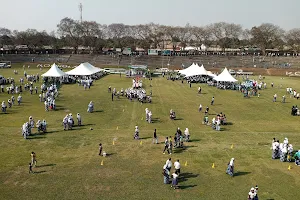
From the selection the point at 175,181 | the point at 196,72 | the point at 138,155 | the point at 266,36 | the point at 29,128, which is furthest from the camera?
the point at 266,36

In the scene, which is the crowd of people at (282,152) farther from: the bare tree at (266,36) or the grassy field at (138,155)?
the bare tree at (266,36)

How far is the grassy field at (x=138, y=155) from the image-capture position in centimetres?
1622

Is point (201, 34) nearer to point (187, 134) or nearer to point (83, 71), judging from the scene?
point (83, 71)

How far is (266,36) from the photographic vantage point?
11344 centimetres

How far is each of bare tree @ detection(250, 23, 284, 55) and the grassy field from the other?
3284 inches

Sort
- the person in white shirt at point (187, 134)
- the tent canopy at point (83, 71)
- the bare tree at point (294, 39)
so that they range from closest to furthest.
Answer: the person in white shirt at point (187, 134), the tent canopy at point (83, 71), the bare tree at point (294, 39)

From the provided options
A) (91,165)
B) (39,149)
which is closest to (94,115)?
(39,149)

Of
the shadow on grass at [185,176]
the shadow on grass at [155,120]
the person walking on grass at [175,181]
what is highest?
the shadow on grass at [155,120]

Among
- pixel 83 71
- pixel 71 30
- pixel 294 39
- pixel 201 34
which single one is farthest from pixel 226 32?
pixel 83 71

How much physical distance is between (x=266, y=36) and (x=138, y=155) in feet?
349

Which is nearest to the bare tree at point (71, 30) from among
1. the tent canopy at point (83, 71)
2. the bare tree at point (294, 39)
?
the tent canopy at point (83, 71)

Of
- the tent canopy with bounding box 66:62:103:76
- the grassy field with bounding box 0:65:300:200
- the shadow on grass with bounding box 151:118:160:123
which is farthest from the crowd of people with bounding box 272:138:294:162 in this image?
the tent canopy with bounding box 66:62:103:76

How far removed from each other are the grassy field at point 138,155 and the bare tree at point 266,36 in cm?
8341

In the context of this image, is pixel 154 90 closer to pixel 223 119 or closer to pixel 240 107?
pixel 240 107
